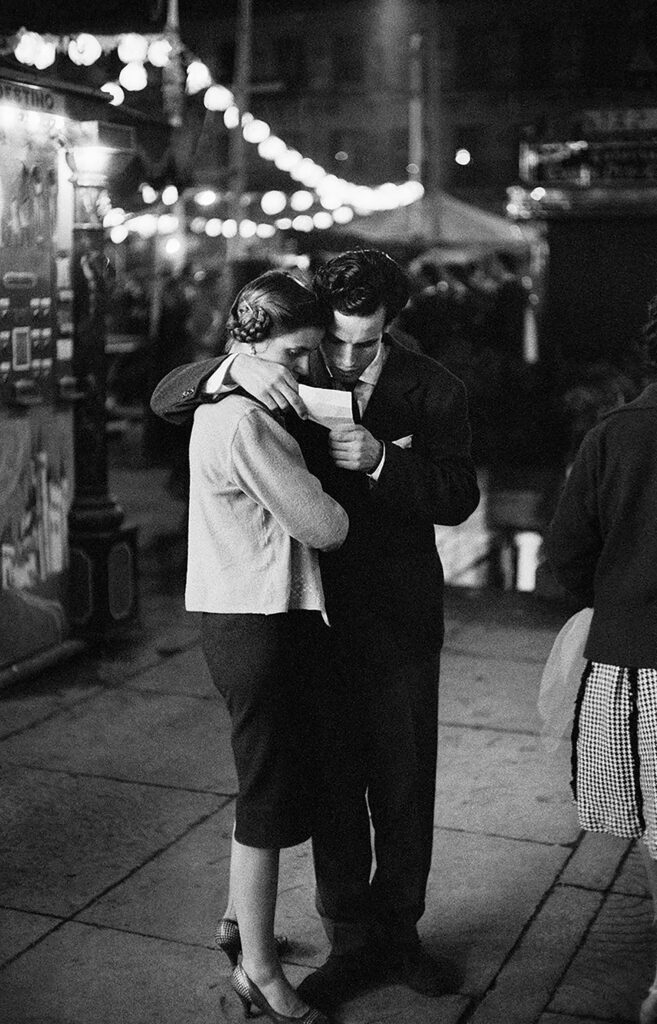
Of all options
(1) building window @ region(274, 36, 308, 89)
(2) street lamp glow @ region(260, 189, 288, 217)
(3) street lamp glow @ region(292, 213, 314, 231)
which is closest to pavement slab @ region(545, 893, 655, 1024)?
(2) street lamp glow @ region(260, 189, 288, 217)

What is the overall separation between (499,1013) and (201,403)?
174 centimetres

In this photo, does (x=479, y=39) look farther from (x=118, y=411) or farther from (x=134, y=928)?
(x=134, y=928)

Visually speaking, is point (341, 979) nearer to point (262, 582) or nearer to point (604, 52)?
point (262, 582)

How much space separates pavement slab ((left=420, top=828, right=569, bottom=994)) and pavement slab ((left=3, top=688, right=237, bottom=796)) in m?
1.02

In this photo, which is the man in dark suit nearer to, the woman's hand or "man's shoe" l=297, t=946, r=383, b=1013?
"man's shoe" l=297, t=946, r=383, b=1013

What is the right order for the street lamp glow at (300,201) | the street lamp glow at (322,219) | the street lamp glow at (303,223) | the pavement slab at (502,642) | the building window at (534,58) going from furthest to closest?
the building window at (534,58) → the street lamp glow at (322,219) → the street lamp glow at (303,223) → the street lamp glow at (300,201) → the pavement slab at (502,642)

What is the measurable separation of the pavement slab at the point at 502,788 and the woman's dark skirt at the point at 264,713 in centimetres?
163

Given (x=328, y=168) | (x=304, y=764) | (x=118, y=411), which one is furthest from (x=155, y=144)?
(x=328, y=168)

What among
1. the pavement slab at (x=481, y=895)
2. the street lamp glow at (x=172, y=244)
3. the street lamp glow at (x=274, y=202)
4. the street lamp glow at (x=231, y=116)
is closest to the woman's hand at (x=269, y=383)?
the pavement slab at (x=481, y=895)

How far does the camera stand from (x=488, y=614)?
795 centimetres

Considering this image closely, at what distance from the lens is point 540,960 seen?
374 cm

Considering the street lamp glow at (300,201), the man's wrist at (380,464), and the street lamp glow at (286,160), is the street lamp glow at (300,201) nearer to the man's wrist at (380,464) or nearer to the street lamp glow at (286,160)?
the street lamp glow at (286,160)

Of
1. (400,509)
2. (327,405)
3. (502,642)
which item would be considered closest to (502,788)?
(400,509)

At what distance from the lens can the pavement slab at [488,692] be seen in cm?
600
